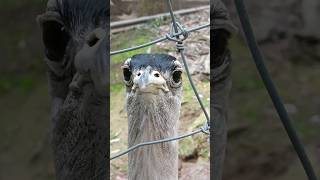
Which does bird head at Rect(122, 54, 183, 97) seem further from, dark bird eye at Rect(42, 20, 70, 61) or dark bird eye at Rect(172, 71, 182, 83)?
dark bird eye at Rect(42, 20, 70, 61)

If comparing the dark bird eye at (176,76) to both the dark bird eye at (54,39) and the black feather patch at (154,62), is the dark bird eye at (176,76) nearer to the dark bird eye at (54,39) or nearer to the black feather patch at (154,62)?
the black feather patch at (154,62)

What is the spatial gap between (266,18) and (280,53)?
0.07 m

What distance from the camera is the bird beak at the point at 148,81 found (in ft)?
2.53

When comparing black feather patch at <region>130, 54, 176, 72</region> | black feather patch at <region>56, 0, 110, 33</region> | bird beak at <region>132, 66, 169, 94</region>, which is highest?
black feather patch at <region>56, 0, 110, 33</region>

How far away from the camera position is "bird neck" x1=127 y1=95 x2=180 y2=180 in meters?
0.80

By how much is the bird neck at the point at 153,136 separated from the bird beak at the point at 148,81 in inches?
0.7

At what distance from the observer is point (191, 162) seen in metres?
0.84

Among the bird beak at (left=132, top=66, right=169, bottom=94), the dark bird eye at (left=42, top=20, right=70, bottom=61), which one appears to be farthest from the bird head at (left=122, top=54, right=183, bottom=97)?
the dark bird eye at (left=42, top=20, right=70, bottom=61)

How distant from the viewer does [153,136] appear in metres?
0.82

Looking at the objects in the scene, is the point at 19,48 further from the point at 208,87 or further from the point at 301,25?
the point at 301,25

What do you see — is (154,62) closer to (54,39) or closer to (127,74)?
(127,74)

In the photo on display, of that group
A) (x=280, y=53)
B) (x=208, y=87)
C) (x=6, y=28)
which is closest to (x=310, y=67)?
(x=280, y=53)

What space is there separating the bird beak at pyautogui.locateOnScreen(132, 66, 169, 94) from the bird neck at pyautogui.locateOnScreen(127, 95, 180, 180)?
17 millimetres

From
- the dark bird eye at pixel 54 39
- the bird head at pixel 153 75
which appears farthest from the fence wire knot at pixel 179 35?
the dark bird eye at pixel 54 39
